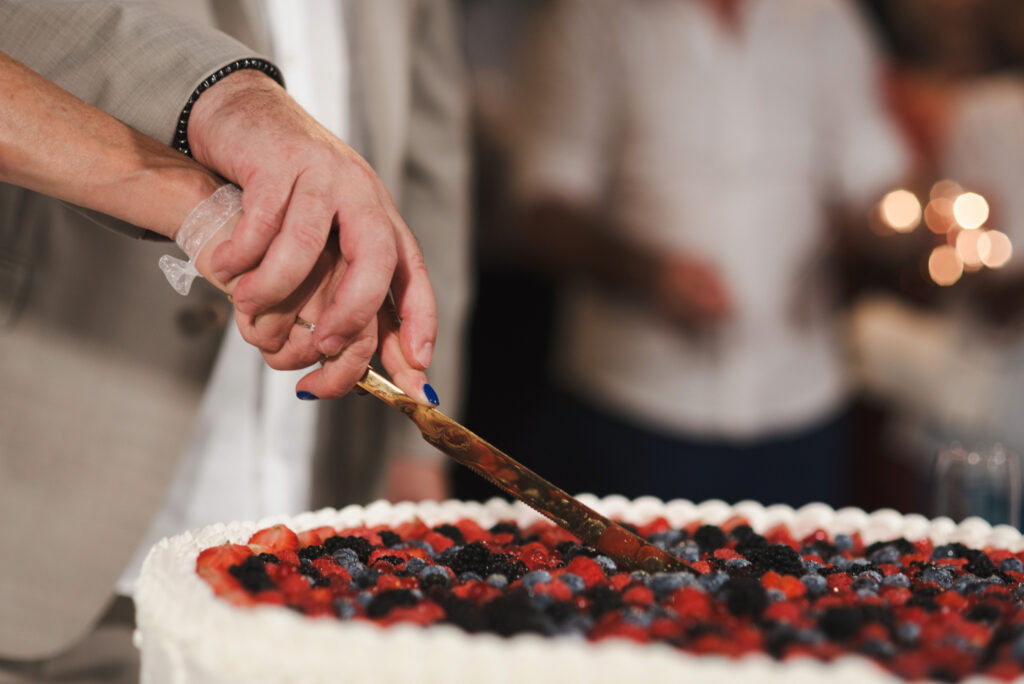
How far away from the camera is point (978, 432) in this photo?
2.33m

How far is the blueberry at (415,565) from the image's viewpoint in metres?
0.74

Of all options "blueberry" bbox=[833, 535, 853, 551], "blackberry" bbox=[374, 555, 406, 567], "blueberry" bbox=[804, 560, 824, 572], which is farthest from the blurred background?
"blackberry" bbox=[374, 555, 406, 567]

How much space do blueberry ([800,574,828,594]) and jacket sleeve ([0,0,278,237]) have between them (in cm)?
65

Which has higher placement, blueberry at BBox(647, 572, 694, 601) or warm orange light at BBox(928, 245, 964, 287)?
warm orange light at BBox(928, 245, 964, 287)

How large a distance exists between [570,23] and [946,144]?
112 cm

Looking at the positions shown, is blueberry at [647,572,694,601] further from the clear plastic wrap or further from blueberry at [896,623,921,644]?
the clear plastic wrap

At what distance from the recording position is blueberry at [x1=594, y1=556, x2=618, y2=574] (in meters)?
0.74

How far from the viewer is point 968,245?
69.2 inches

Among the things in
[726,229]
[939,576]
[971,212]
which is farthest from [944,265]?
[939,576]

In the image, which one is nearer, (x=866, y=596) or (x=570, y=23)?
(x=866, y=596)

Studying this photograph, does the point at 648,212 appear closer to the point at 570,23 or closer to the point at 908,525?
the point at 570,23

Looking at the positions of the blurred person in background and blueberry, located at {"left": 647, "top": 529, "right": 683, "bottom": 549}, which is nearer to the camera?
blueberry, located at {"left": 647, "top": 529, "right": 683, "bottom": 549}

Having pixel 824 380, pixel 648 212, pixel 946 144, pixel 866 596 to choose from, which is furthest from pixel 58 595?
pixel 946 144

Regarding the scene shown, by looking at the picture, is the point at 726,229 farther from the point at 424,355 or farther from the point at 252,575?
the point at 252,575
